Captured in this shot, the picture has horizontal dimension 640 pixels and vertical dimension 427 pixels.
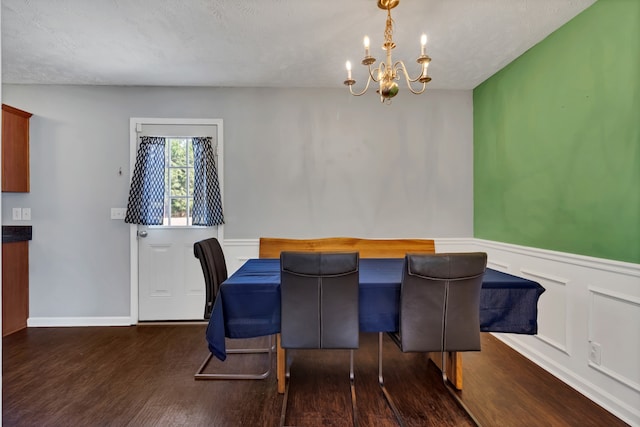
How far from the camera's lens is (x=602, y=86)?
2164 millimetres

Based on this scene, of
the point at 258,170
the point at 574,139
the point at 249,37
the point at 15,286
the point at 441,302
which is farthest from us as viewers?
the point at 258,170

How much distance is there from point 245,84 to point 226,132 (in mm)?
519

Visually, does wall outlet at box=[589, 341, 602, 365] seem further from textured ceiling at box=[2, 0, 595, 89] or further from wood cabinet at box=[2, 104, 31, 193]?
wood cabinet at box=[2, 104, 31, 193]

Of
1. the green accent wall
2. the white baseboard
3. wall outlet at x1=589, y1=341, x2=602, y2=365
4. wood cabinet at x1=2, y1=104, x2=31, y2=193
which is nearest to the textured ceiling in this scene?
the green accent wall

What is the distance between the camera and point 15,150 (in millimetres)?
3279

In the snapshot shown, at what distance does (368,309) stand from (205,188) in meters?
2.20

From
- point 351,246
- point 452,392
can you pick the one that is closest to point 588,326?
point 452,392

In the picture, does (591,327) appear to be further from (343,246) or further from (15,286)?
(15,286)

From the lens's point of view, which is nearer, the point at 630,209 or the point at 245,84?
the point at 630,209

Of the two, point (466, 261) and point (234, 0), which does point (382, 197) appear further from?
point (234, 0)

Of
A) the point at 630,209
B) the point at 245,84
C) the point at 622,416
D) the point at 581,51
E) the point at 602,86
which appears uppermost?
the point at 245,84

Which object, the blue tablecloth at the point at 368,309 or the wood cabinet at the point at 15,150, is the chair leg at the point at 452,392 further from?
the wood cabinet at the point at 15,150

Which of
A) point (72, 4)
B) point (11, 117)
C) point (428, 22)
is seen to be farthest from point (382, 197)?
point (11, 117)

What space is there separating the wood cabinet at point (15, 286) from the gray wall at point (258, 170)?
7cm
